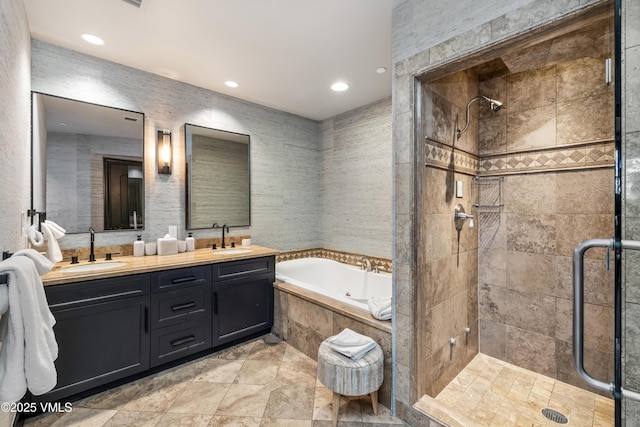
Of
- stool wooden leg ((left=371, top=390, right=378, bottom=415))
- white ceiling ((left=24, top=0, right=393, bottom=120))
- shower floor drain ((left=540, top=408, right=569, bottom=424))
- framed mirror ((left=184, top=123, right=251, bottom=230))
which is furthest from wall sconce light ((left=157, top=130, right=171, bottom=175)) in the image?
shower floor drain ((left=540, top=408, right=569, bottom=424))

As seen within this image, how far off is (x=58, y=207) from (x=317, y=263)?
261cm

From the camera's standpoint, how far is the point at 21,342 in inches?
37.3

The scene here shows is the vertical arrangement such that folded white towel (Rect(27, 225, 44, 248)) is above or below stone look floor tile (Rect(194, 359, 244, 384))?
above

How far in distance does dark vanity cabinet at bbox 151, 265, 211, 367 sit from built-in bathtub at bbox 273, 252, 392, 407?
Result: 2.35ft

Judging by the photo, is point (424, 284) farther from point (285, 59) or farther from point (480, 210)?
point (285, 59)

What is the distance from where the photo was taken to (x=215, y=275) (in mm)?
2529

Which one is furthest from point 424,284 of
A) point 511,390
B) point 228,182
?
point 228,182

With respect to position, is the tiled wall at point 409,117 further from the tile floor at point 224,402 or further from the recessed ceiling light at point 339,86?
the recessed ceiling light at point 339,86

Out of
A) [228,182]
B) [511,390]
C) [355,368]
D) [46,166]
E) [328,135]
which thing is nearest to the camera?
[355,368]

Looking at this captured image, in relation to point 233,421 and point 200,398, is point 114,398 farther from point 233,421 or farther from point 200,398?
point 233,421

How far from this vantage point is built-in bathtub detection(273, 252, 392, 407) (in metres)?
1.99

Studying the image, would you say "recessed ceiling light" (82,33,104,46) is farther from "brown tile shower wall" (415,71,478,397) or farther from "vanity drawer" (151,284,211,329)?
"brown tile shower wall" (415,71,478,397)

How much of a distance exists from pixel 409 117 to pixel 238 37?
1.41 m

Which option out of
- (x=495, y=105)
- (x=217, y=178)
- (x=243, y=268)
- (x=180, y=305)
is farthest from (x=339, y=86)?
(x=180, y=305)
